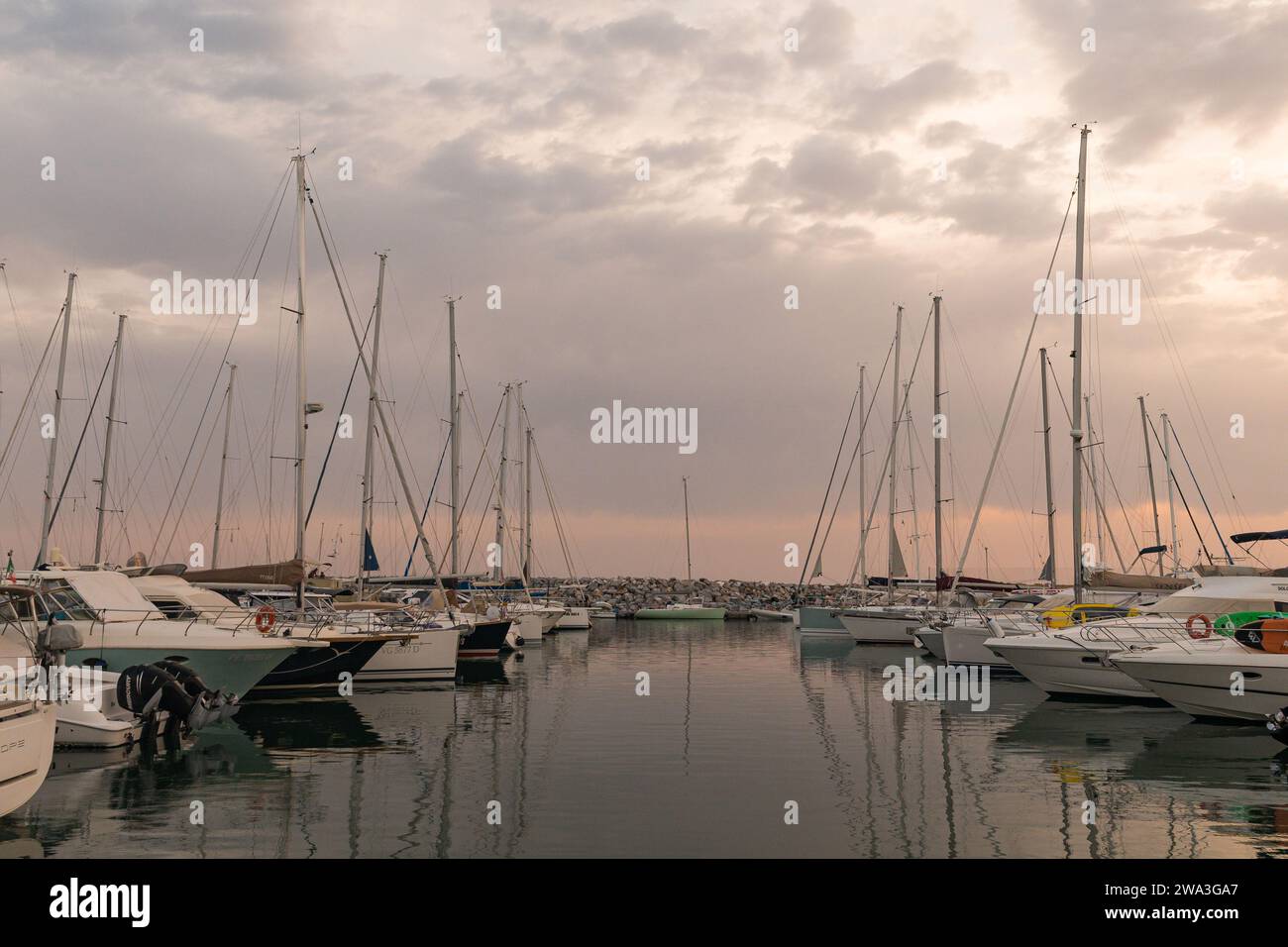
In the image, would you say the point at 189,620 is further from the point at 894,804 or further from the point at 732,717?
the point at 894,804

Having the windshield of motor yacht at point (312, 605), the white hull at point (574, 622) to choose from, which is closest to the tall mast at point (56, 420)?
the windshield of motor yacht at point (312, 605)

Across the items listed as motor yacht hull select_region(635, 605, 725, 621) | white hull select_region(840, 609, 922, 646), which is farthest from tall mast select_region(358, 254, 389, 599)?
Answer: motor yacht hull select_region(635, 605, 725, 621)

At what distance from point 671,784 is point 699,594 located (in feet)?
336

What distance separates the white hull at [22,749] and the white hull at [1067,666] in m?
22.5

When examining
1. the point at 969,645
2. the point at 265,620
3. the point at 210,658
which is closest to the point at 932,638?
the point at 969,645

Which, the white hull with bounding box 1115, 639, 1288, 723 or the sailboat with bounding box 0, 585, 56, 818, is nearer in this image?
the sailboat with bounding box 0, 585, 56, 818

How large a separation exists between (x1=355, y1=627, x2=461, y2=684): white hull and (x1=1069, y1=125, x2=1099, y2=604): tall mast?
752 inches

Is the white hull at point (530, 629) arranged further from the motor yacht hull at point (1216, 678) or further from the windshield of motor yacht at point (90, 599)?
the motor yacht hull at point (1216, 678)

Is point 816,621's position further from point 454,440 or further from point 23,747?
point 23,747

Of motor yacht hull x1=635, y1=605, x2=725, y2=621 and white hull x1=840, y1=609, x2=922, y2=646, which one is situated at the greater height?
white hull x1=840, y1=609, x2=922, y2=646

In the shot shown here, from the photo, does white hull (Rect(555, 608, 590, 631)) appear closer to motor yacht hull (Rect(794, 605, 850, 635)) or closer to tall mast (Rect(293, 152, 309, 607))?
motor yacht hull (Rect(794, 605, 850, 635))

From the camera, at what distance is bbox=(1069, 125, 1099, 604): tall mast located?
107 ft
